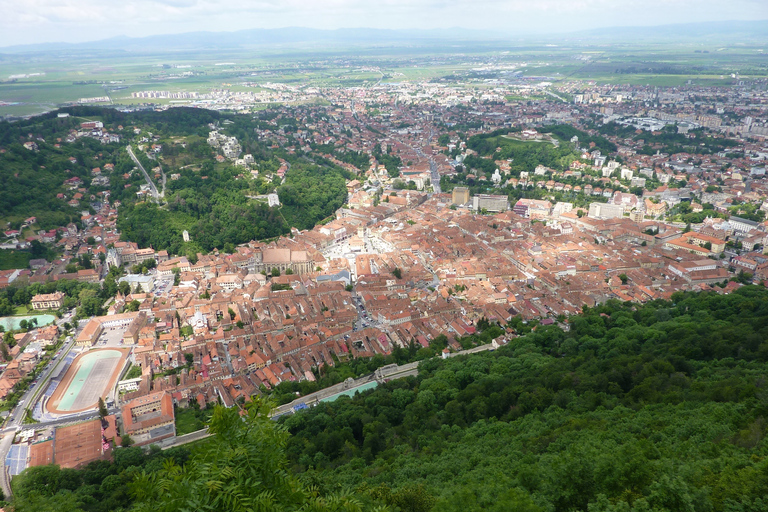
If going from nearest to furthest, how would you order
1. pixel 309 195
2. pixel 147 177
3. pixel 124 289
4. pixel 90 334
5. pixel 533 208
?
pixel 90 334
pixel 124 289
pixel 533 208
pixel 309 195
pixel 147 177

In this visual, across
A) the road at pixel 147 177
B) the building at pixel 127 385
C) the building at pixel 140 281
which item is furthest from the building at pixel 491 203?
the building at pixel 127 385

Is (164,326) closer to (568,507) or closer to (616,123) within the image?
(568,507)

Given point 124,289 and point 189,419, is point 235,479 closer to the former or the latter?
point 189,419

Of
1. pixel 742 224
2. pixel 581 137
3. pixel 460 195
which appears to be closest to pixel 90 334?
pixel 460 195

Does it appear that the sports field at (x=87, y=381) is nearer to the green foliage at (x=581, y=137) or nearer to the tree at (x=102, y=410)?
the tree at (x=102, y=410)

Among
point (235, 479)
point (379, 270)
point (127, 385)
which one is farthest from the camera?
point (379, 270)

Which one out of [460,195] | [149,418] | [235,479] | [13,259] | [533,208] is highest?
[235,479]
